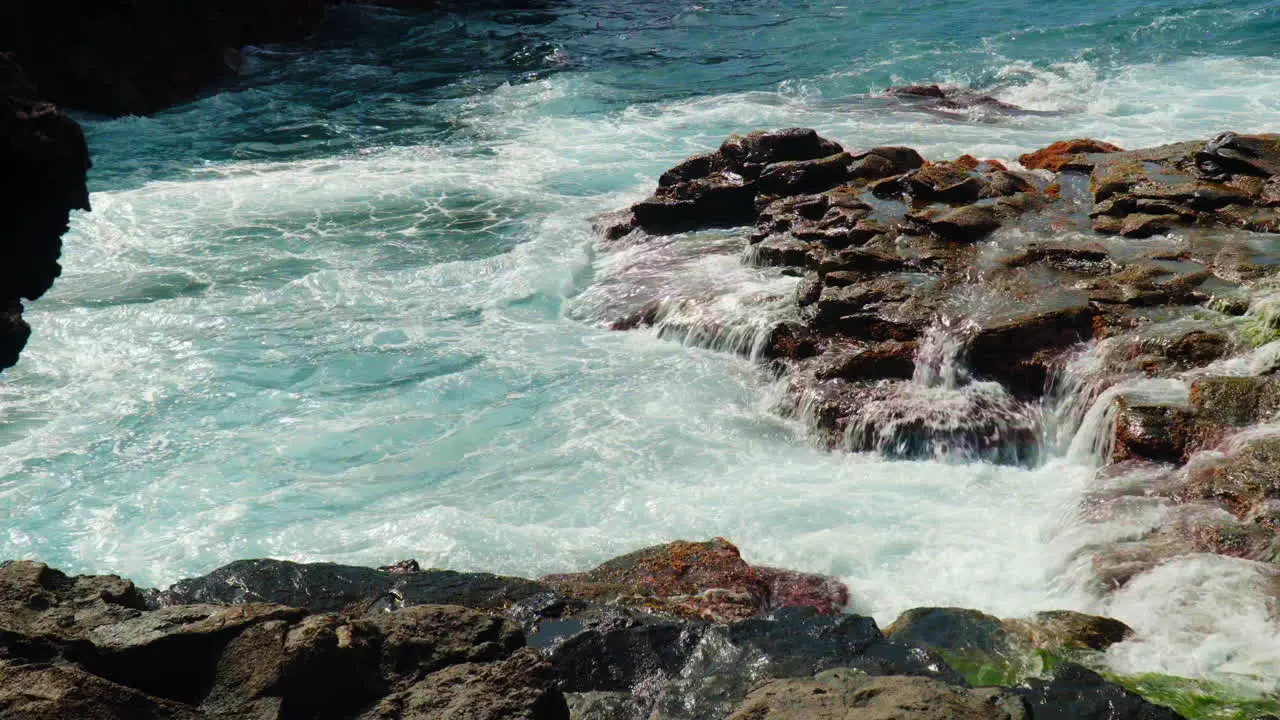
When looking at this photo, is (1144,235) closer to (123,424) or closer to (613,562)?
(613,562)

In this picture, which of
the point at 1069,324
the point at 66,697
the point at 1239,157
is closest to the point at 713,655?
the point at 66,697

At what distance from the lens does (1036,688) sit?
5.29 meters

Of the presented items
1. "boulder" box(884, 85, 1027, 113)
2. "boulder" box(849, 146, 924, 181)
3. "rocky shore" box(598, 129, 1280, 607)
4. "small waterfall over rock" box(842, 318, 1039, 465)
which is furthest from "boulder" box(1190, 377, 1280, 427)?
"boulder" box(884, 85, 1027, 113)

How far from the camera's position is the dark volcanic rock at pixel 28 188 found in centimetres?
831

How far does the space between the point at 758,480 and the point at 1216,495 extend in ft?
11.6

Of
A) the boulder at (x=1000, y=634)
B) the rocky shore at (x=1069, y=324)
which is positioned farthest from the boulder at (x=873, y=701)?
the rocky shore at (x=1069, y=324)

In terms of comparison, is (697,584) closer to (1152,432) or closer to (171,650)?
(171,650)

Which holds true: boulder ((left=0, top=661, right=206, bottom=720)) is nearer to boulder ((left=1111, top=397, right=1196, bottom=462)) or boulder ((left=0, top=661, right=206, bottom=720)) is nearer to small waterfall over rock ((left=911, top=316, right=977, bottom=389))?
boulder ((left=1111, top=397, right=1196, bottom=462))

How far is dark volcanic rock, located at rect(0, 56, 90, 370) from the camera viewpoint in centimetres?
831

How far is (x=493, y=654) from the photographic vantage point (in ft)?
16.2

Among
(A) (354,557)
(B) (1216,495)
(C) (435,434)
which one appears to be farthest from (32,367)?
(B) (1216,495)

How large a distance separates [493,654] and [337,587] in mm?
2354

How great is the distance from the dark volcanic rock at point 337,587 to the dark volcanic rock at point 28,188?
2536 millimetres

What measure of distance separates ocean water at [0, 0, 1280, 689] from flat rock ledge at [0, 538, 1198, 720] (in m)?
1.11
